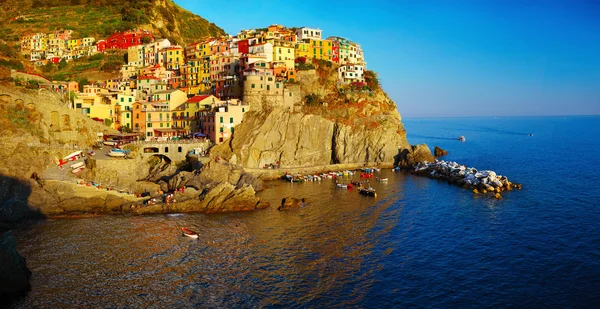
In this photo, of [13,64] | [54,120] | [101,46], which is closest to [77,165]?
[54,120]

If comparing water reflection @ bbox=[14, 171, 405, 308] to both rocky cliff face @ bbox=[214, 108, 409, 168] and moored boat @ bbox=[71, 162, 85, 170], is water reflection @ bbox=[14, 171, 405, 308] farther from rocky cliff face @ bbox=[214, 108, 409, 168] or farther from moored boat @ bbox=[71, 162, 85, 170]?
rocky cliff face @ bbox=[214, 108, 409, 168]

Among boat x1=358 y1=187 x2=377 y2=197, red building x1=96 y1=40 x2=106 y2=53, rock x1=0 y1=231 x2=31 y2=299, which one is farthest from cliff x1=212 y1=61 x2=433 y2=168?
red building x1=96 y1=40 x2=106 y2=53

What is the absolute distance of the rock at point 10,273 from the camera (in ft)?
90.6

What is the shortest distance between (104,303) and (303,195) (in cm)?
3190

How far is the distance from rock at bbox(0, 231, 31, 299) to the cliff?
125ft

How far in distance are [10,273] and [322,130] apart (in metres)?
54.2

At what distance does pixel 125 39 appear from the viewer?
106750mm

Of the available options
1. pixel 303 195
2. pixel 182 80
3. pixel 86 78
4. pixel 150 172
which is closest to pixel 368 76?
pixel 182 80

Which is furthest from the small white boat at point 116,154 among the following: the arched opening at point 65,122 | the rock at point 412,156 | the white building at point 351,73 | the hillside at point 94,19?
the hillside at point 94,19

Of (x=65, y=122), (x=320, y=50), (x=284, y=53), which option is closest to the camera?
(x=65, y=122)

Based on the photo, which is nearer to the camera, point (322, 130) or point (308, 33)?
point (322, 130)

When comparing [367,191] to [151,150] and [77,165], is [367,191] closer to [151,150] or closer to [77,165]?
[151,150]

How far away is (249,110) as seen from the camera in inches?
2874

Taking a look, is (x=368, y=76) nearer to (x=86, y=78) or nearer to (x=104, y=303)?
(x=86, y=78)
